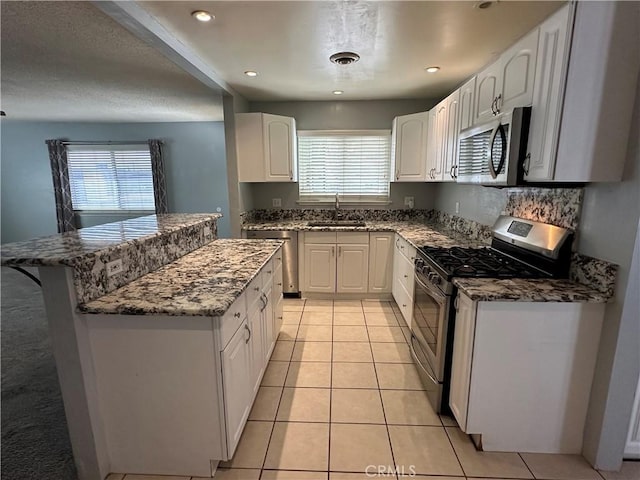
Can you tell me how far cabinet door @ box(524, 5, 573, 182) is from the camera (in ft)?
4.50

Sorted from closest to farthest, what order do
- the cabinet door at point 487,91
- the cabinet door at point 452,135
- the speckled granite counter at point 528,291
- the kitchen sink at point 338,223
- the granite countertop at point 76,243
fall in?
the granite countertop at point 76,243, the speckled granite counter at point 528,291, the cabinet door at point 487,91, the cabinet door at point 452,135, the kitchen sink at point 338,223

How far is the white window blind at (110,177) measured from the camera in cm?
549

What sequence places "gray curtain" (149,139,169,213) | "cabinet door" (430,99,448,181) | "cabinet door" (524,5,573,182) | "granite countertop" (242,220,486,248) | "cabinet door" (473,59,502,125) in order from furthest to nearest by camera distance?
"gray curtain" (149,139,169,213), "cabinet door" (430,99,448,181), "granite countertop" (242,220,486,248), "cabinet door" (473,59,502,125), "cabinet door" (524,5,573,182)

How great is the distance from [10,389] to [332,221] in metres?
3.34

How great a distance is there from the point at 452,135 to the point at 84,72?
335 cm

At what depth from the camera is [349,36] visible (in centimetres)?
214

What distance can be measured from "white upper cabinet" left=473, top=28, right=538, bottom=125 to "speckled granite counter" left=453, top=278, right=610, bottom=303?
94cm

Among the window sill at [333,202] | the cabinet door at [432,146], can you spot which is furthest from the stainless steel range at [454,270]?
the window sill at [333,202]

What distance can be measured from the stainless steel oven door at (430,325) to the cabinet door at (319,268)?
1370mm

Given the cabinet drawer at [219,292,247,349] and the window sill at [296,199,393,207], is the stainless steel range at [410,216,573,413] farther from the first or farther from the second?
the window sill at [296,199,393,207]

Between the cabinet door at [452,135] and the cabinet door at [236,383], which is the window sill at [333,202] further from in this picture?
the cabinet door at [236,383]

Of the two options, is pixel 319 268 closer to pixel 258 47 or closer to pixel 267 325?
pixel 267 325

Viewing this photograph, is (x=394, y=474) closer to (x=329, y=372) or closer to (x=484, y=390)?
(x=484, y=390)

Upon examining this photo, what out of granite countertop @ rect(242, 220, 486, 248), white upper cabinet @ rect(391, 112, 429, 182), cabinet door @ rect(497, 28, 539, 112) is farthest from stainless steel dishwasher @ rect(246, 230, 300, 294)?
cabinet door @ rect(497, 28, 539, 112)
